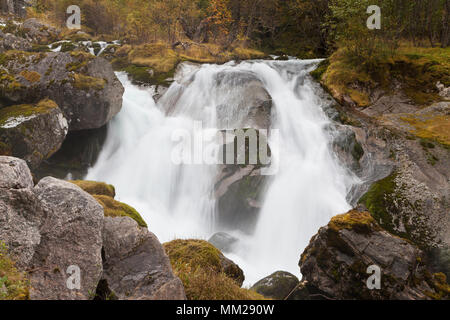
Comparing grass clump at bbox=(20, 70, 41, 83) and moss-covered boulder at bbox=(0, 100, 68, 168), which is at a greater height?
grass clump at bbox=(20, 70, 41, 83)

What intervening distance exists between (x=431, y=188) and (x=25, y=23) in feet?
122

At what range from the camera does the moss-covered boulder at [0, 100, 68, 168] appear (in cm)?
933

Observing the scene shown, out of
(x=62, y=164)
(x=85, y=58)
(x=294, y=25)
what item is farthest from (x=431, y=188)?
(x=294, y=25)

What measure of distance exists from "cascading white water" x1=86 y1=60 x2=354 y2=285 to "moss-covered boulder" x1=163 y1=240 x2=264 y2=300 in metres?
2.84

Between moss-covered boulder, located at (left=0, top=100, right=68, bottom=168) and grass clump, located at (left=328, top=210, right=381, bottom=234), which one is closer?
grass clump, located at (left=328, top=210, right=381, bottom=234)

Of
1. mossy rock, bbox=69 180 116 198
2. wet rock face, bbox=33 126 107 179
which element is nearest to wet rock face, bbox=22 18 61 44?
wet rock face, bbox=33 126 107 179

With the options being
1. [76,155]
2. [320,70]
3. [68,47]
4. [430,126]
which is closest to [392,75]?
[320,70]

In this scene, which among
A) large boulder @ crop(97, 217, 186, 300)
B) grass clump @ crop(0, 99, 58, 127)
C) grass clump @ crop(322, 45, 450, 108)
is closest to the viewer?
large boulder @ crop(97, 217, 186, 300)

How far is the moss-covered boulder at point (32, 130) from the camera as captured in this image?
9.33m

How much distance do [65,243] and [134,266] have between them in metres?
1.17

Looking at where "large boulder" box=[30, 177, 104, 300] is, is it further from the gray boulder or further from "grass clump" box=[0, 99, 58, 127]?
the gray boulder

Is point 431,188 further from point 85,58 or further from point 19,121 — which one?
point 85,58
